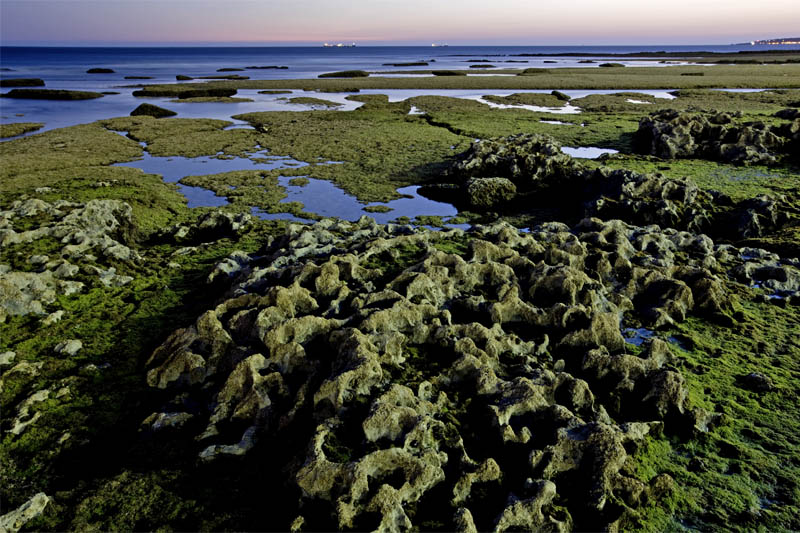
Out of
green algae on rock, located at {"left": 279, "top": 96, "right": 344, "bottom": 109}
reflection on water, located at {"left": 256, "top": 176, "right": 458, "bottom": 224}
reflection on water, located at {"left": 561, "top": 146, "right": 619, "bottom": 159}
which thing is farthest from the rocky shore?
green algae on rock, located at {"left": 279, "top": 96, "right": 344, "bottom": 109}

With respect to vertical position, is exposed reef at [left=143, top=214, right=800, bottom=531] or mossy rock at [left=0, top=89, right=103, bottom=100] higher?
mossy rock at [left=0, top=89, right=103, bottom=100]

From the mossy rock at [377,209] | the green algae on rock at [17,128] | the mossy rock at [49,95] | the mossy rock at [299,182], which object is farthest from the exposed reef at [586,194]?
the mossy rock at [49,95]

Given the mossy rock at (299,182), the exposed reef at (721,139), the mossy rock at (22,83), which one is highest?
the mossy rock at (22,83)

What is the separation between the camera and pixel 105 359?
8.46 metres

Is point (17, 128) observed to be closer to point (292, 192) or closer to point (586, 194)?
point (292, 192)

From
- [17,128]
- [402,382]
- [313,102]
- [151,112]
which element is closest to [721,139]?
[402,382]

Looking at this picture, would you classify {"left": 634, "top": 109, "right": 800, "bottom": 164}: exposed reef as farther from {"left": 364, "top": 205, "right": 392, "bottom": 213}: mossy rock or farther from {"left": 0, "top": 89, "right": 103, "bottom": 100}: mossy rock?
{"left": 0, "top": 89, "right": 103, "bottom": 100}: mossy rock

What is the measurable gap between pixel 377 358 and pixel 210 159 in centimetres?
2590

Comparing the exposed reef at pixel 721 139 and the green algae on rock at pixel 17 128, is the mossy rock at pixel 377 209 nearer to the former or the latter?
the exposed reef at pixel 721 139

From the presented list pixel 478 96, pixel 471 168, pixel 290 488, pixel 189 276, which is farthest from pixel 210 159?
pixel 478 96

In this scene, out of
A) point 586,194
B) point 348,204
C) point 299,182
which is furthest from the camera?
point 299,182

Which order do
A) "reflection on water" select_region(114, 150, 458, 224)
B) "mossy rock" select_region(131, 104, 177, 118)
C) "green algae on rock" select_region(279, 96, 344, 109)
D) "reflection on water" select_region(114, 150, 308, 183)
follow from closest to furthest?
"reflection on water" select_region(114, 150, 458, 224)
"reflection on water" select_region(114, 150, 308, 183)
"mossy rock" select_region(131, 104, 177, 118)
"green algae on rock" select_region(279, 96, 344, 109)

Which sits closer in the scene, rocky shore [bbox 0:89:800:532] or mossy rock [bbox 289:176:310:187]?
rocky shore [bbox 0:89:800:532]

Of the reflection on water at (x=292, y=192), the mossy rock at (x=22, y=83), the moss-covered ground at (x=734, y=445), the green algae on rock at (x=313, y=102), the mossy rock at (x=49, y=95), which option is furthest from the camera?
the mossy rock at (x=22, y=83)
